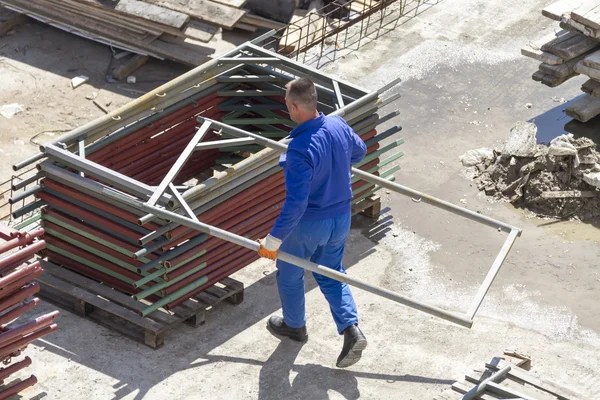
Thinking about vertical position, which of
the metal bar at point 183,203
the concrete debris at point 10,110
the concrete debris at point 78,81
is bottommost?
the concrete debris at point 78,81

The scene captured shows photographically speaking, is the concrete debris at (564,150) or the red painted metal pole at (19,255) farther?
the concrete debris at (564,150)

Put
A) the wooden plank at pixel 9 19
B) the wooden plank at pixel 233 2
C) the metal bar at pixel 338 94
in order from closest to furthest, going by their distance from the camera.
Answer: the metal bar at pixel 338 94, the wooden plank at pixel 233 2, the wooden plank at pixel 9 19

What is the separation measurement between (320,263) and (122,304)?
1886 mm

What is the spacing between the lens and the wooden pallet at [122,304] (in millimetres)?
10008

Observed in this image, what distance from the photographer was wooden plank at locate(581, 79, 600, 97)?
45.5 feet

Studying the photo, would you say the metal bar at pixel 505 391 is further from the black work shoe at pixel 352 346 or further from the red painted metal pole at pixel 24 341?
the red painted metal pole at pixel 24 341

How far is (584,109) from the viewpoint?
13898mm

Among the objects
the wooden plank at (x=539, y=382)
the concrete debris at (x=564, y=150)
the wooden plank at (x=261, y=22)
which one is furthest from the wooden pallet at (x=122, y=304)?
the wooden plank at (x=261, y=22)

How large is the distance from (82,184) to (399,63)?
6420mm

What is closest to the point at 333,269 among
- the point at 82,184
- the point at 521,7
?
the point at 82,184

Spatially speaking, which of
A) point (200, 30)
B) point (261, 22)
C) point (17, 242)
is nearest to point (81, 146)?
point (17, 242)

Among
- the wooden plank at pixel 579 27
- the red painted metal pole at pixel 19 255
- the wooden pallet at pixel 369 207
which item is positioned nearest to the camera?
the red painted metal pole at pixel 19 255

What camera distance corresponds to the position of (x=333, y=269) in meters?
9.54

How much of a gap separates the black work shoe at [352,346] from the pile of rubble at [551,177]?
3563 mm
